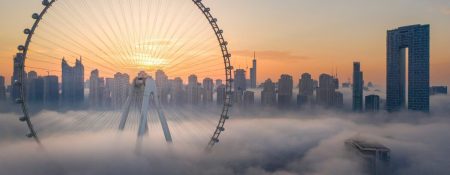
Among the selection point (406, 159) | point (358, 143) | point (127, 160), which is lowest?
Answer: point (406, 159)

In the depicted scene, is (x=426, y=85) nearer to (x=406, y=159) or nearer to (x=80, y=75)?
(x=406, y=159)

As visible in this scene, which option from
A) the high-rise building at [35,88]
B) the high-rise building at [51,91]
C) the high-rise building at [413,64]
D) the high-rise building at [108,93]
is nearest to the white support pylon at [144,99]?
the high-rise building at [108,93]

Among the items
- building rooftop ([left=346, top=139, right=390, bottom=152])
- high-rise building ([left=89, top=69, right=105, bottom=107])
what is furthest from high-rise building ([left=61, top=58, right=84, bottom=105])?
building rooftop ([left=346, top=139, right=390, bottom=152])

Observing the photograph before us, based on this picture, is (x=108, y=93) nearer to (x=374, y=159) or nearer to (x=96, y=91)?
(x=96, y=91)

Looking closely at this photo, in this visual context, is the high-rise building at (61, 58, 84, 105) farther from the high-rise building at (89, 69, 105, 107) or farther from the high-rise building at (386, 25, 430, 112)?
the high-rise building at (386, 25, 430, 112)

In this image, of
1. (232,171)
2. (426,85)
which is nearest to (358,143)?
(232,171)

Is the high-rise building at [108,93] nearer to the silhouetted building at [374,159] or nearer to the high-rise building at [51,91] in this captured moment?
the high-rise building at [51,91]
